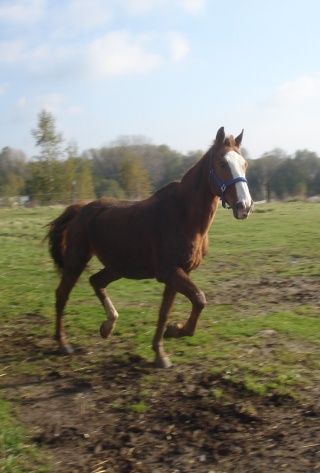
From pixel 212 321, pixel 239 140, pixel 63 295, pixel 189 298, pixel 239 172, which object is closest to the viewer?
pixel 239 172

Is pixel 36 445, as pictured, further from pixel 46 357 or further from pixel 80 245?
pixel 80 245

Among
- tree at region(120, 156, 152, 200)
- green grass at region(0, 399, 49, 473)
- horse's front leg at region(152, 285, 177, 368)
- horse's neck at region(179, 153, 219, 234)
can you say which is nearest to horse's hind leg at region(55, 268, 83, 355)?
horse's front leg at region(152, 285, 177, 368)

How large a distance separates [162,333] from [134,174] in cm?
3387

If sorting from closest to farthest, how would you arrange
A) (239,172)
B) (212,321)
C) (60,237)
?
(239,172) < (212,321) < (60,237)

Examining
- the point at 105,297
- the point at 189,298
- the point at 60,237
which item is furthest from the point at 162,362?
the point at 60,237

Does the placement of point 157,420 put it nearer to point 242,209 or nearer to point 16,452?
point 16,452

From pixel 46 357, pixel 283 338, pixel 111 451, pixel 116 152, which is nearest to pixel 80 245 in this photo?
pixel 46 357

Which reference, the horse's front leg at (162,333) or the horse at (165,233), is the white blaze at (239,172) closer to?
the horse at (165,233)

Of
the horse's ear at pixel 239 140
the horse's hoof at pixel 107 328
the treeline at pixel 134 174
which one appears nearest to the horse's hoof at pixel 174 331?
the horse's hoof at pixel 107 328

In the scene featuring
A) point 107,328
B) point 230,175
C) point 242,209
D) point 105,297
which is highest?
point 230,175

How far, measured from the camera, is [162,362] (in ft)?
19.4

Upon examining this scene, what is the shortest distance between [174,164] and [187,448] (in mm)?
37999

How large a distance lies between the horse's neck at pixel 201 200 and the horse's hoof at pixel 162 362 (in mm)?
1348

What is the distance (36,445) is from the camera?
14.7 feet
